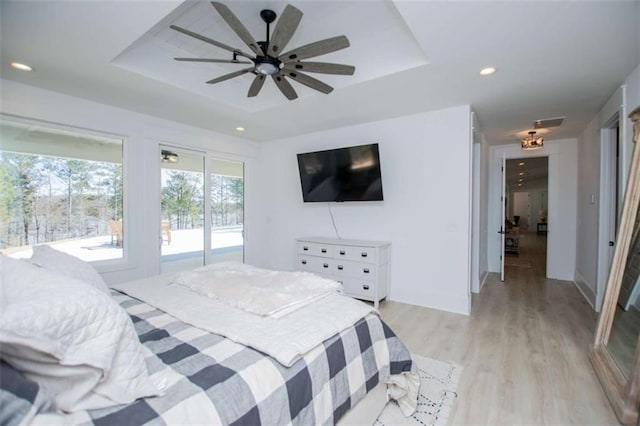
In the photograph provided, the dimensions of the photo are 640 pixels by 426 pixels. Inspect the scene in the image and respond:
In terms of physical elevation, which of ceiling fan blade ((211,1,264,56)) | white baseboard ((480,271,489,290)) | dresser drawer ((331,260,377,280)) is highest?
ceiling fan blade ((211,1,264,56))

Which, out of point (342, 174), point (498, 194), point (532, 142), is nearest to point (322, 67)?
point (342, 174)

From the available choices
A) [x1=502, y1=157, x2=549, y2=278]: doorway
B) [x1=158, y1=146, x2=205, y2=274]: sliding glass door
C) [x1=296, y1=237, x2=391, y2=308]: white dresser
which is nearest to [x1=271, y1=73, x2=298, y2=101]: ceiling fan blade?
[x1=296, y1=237, x2=391, y2=308]: white dresser

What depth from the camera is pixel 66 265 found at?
1649 millimetres

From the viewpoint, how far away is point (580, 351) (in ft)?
8.27

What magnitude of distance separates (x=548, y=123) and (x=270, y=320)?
4.57 metres

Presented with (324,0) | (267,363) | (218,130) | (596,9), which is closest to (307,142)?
(218,130)

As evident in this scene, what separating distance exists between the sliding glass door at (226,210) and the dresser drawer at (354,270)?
193 cm

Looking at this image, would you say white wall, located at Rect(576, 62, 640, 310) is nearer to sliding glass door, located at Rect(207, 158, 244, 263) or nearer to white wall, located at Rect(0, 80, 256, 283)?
sliding glass door, located at Rect(207, 158, 244, 263)

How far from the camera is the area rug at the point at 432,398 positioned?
176 cm

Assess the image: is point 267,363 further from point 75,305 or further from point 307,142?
point 307,142

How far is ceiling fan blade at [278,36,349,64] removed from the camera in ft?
5.74

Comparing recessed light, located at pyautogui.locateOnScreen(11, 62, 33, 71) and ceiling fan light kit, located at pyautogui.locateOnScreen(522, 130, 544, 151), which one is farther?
ceiling fan light kit, located at pyautogui.locateOnScreen(522, 130, 544, 151)

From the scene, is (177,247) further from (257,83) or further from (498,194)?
(498,194)

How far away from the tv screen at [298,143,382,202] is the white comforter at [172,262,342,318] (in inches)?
78.2
